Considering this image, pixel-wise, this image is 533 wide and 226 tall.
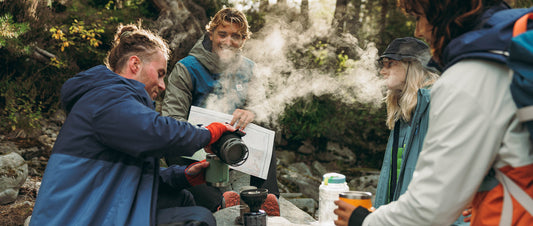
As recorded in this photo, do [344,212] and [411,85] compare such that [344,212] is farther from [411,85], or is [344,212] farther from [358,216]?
[411,85]

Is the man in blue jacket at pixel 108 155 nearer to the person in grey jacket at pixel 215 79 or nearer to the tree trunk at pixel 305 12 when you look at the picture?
the person in grey jacket at pixel 215 79

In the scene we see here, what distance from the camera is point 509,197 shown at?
4.18 feet

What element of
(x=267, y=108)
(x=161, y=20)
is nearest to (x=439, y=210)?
(x=267, y=108)

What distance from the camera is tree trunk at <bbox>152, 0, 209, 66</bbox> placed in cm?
888

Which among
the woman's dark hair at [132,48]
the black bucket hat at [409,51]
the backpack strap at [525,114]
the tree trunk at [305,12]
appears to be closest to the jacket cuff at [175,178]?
the woman's dark hair at [132,48]

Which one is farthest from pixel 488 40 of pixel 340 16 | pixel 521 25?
pixel 340 16

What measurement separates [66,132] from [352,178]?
711cm

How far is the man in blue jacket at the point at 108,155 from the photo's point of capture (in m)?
2.00

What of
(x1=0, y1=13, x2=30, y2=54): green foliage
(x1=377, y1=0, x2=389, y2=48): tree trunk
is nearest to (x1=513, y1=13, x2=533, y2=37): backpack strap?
(x1=0, y1=13, x2=30, y2=54): green foliage

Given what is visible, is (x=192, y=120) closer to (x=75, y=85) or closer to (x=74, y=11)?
(x=75, y=85)

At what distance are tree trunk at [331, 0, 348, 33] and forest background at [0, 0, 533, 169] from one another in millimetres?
15

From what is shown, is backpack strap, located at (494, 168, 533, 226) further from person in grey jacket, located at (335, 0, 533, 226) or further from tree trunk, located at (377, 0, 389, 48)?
tree trunk, located at (377, 0, 389, 48)

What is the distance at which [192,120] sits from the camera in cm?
311

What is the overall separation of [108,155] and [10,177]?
3.07 metres
